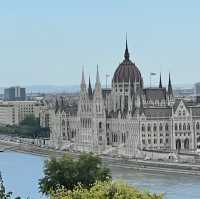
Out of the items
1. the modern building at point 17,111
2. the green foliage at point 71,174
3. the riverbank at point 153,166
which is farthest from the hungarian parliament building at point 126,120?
the green foliage at point 71,174

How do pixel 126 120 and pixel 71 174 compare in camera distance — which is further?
pixel 126 120

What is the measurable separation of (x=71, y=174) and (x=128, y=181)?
14.3m

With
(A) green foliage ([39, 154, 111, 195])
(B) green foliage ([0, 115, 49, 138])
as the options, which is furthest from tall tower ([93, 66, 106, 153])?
(A) green foliage ([39, 154, 111, 195])

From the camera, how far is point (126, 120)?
54.0 m

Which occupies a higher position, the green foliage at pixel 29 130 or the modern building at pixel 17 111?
the modern building at pixel 17 111

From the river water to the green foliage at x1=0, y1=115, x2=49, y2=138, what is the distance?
75.6 feet

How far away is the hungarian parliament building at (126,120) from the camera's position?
52.7m

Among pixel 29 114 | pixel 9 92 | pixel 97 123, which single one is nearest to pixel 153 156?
pixel 97 123

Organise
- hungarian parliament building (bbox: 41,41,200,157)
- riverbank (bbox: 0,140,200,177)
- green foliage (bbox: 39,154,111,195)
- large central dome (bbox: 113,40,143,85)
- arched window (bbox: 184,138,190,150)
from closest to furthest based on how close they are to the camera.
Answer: green foliage (bbox: 39,154,111,195)
riverbank (bbox: 0,140,200,177)
hungarian parliament building (bbox: 41,41,200,157)
arched window (bbox: 184,138,190,150)
large central dome (bbox: 113,40,143,85)

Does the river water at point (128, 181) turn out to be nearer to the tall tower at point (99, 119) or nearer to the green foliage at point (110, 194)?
the tall tower at point (99, 119)

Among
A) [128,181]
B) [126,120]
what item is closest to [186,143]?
→ [126,120]

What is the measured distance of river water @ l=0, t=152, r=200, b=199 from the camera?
3350 cm

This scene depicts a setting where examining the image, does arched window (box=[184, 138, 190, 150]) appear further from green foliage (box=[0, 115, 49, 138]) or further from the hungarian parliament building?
green foliage (box=[0, 115, 49, 138])

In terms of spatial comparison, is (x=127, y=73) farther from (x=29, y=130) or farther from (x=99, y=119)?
(x=29, y=130)
